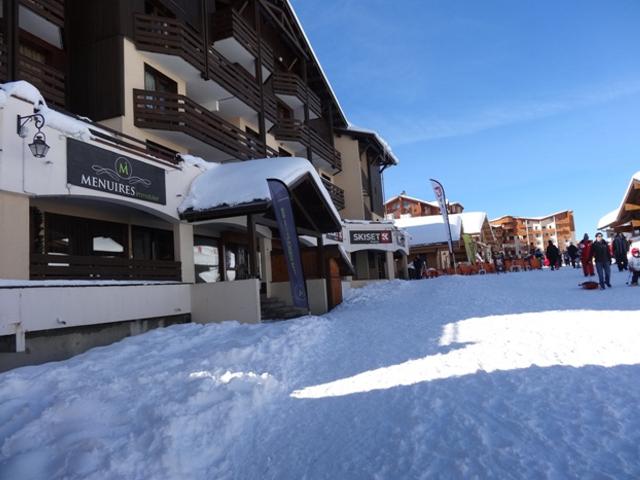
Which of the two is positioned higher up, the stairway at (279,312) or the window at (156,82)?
the window at (156,82)

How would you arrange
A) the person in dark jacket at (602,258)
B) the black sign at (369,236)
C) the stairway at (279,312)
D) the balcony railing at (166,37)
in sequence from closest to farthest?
the person in dark jacket at (602,258) → the stairway at (279,312) → the balcony railing at (166,37) → the black sign at (369,236)

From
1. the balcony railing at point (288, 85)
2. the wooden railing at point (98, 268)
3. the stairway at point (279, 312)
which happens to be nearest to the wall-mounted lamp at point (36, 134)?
the wooden railing at point (98, 268)

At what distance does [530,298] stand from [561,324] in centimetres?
434

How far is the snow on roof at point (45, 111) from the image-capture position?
719 centimetres

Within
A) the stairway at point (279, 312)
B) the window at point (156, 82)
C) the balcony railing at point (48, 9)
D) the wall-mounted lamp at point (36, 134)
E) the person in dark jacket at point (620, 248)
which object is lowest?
the stairway at point (279, 312)

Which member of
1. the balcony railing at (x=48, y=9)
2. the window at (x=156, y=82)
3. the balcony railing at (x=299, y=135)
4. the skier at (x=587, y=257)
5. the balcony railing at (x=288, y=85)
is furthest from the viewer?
the balcony railing at (x=288, y=85)

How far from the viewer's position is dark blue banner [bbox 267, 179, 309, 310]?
1099 cm

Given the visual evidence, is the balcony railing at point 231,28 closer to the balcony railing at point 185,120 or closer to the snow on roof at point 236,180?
the balcony railing at point 185,120

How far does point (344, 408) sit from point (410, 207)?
52824 mm

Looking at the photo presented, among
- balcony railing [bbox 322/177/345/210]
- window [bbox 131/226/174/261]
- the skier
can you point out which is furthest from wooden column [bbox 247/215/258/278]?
balcony railing [bbox 322/177/345/210]

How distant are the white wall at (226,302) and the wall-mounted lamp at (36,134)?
4.90m

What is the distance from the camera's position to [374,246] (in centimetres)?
2536

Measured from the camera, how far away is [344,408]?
14.7 ft

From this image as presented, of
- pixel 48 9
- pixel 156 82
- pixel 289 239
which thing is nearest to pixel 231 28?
pixel 156 82
